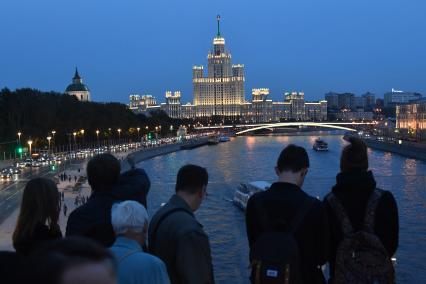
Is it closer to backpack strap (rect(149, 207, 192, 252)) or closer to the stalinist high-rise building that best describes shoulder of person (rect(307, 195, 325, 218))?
backpack strap (rect(149, 207, 192, 252))

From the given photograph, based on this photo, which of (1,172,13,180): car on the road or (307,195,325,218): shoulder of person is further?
(1,172,13,180): car on the road

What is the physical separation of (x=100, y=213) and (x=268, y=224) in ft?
1.57

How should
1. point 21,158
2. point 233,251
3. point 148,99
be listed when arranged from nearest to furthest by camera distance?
point 233,251, point 21,158, point 148,99

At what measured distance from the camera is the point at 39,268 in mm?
616

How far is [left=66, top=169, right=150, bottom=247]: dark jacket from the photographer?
5.49 ft

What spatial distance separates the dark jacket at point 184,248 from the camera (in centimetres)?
141

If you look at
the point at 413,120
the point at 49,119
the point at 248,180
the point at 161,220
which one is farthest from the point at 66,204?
the point at 413,120

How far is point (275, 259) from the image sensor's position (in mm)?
1475

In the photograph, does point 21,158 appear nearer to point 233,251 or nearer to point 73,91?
point 233,251

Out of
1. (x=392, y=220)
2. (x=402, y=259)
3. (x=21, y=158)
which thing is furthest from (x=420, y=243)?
(x=21, y=158)

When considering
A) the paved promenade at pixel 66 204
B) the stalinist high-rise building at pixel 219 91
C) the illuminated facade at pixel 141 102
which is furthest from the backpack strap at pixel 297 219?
the illuminated facade at pixel 141 102

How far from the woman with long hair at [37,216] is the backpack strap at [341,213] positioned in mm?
719

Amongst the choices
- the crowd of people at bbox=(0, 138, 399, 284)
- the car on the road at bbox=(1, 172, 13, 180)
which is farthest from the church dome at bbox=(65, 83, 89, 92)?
the crowd of people at bbox=(0, 138, 399, 284)

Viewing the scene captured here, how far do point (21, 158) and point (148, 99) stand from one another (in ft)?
196
